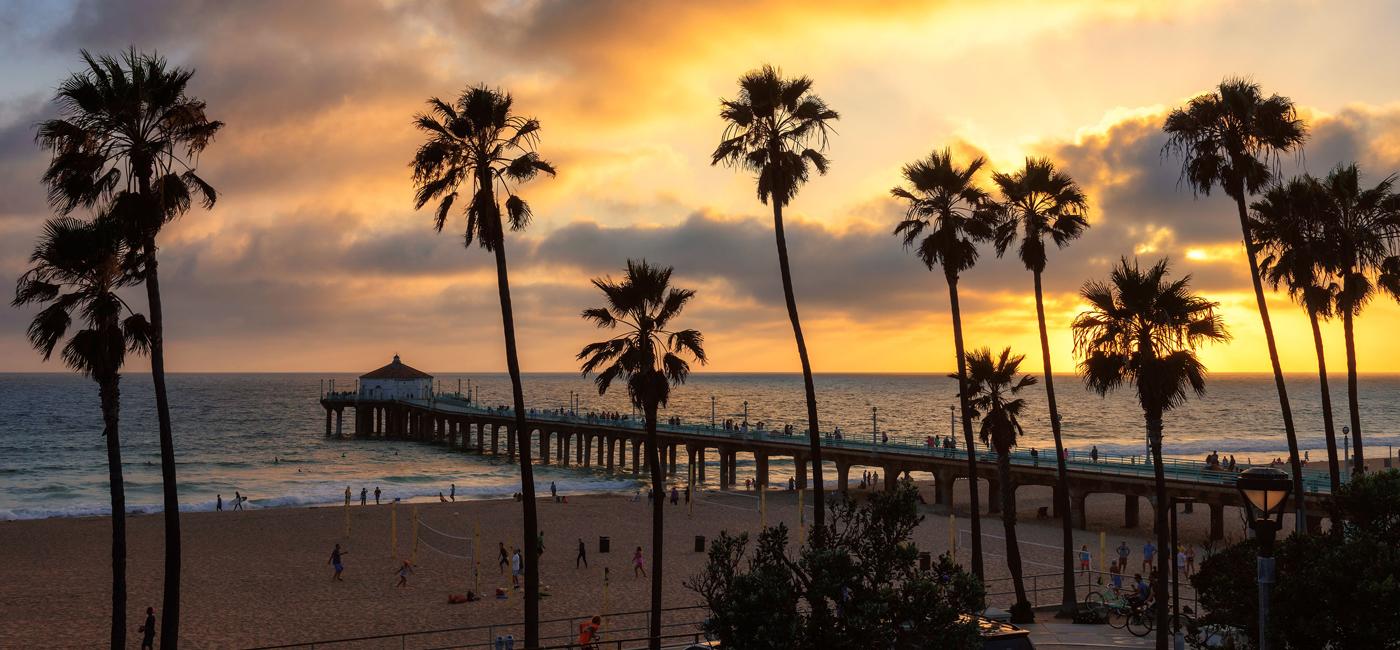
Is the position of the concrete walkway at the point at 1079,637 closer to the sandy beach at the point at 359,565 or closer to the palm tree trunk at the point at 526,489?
the sandy beach at the point at 359,565

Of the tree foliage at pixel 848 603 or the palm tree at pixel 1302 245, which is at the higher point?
the palm tree at pixel 1302 245

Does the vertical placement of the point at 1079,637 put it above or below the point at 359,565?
above

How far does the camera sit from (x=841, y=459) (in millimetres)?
61188

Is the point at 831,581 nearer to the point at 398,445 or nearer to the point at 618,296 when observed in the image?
the point at 618,296

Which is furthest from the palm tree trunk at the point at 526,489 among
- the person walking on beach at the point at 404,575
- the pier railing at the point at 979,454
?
the pier railing at the point at 979,454

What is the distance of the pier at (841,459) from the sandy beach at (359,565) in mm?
2265

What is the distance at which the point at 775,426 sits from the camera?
5901 inches

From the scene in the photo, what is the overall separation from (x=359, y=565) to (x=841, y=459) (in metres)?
31.5

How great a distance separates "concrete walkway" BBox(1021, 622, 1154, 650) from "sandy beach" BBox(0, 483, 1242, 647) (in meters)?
5.24

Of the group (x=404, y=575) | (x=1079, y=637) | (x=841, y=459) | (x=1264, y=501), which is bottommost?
(x=404, y=575)

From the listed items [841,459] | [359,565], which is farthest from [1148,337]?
[841,459]

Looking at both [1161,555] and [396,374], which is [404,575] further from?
[396,374]

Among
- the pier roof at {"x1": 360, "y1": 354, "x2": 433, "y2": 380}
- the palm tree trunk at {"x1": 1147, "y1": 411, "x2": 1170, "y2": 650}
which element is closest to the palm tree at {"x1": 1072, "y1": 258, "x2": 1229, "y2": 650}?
the palm tree trunk at {"x1": 1147, "y1": 411, "x2": 1170, "y2": 650}

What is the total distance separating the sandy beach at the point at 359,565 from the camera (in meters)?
28.1
